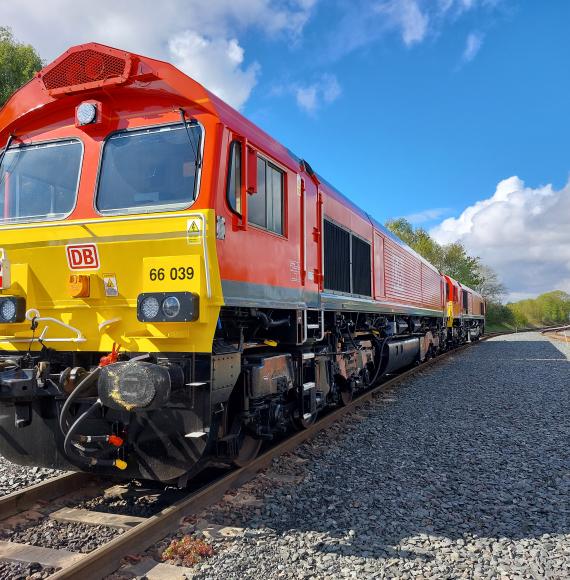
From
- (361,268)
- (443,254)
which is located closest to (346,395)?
(361,268)

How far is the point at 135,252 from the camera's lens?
4.23 metres

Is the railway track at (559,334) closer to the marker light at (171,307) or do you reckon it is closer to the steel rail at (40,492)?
the steel rail at (40,492)

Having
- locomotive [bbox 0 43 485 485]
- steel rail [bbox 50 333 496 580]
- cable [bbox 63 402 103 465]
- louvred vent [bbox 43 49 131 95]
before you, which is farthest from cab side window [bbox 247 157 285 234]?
steel rail [bbox 50 333 496 580]

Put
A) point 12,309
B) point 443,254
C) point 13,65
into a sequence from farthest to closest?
point 443,254, point 13,65, point 12,309

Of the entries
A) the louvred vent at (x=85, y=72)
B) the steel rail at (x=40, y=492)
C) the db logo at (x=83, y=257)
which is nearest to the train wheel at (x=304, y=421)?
the steel rail at (x=40, y=492)

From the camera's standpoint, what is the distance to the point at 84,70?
4.61 meters

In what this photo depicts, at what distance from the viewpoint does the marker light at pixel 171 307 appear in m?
3.92

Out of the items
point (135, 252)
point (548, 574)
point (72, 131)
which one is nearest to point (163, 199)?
point (135, 252)

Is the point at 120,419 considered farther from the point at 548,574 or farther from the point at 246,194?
the point at 548,574

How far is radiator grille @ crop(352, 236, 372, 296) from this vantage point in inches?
339

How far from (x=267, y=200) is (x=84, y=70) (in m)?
1.99

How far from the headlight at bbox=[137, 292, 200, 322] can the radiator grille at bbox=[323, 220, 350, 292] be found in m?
3.41

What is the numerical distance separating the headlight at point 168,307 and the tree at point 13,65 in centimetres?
1982

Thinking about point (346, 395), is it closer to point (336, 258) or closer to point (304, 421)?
point (304, 421)
